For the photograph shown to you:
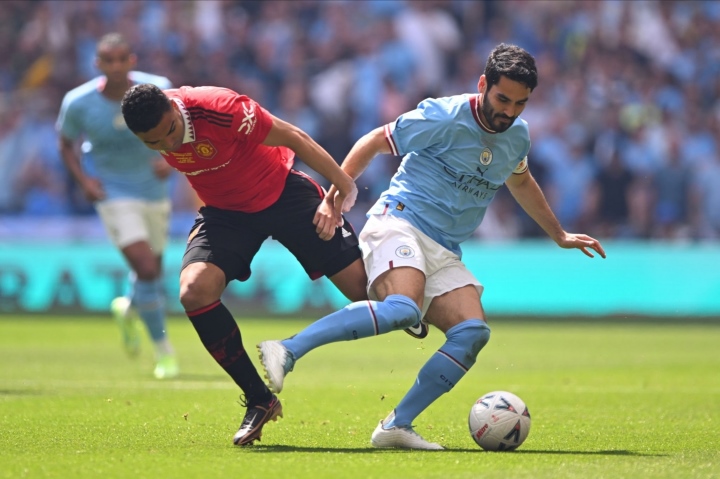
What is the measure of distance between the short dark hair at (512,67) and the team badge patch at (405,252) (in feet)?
3.21

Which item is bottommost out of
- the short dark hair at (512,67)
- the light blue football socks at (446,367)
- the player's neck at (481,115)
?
the light blue football socks at (446,367)

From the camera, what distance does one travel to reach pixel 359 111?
20.6 m

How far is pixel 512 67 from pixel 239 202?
1711 mm

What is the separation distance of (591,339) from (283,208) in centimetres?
964

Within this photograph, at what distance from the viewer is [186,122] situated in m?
Answer: 6.09

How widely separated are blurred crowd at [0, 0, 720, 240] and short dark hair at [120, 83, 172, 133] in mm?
12903

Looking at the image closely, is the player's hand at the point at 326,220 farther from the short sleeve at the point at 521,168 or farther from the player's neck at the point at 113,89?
the player's neck at the point at 113,89

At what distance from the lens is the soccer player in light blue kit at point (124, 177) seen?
35.6 ft

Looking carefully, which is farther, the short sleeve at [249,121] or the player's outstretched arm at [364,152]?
the player's outstretched arm at [364,152]

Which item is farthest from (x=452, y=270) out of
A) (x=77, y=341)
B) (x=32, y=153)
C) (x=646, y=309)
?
(x=32, y=153)

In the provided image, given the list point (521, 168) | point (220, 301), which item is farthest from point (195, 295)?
point (521, 168)

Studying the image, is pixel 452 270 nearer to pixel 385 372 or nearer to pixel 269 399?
pixel 269 399

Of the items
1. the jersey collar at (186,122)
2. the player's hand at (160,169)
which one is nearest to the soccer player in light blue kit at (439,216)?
the jersey collar at (186,122)

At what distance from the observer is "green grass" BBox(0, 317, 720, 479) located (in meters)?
5.39
